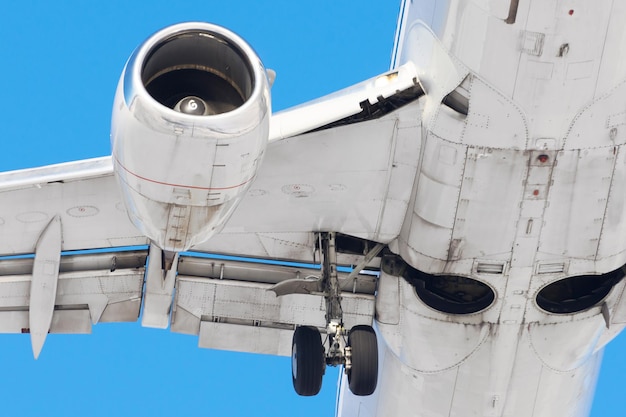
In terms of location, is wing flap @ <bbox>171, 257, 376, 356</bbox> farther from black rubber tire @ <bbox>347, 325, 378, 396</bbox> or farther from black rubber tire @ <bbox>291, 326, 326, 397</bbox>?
black rubber tire @ <bbox>347, 325, 378, 396</bbox>

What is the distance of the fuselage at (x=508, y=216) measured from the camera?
21.1 m

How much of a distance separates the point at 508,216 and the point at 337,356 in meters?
2.84

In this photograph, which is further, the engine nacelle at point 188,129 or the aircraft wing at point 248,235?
the aircraft wing at point 248,235

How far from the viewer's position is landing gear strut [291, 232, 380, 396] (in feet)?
75.6

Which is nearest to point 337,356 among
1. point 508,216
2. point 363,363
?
point 363,363

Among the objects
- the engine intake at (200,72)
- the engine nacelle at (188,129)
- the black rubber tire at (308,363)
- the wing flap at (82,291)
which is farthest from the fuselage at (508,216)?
the wing flap at (82,291)

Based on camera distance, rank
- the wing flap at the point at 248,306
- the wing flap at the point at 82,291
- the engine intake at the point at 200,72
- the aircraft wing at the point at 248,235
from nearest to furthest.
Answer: the engine intake at the point at 200,72 < the aircraft wing at the point at 248,235 < the wing flap at the point at 82,291 < the wing flap at the point at 248,306

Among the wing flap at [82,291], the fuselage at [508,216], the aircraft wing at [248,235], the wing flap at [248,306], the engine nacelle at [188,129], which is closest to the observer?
the engine nacelle at [188,129]

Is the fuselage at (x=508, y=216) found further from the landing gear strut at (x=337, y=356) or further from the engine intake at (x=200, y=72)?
the engine intake at (x=200, y=72)

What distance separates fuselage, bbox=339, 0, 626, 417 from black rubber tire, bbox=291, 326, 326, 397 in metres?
1.63

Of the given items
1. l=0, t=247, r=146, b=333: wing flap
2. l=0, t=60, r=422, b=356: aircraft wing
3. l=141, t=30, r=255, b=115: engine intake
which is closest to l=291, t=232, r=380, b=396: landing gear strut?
l=0, t=60, r=422, b=356: aircraft wing

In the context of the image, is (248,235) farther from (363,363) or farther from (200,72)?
(200,72)

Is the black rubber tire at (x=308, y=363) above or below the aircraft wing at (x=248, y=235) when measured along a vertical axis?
below

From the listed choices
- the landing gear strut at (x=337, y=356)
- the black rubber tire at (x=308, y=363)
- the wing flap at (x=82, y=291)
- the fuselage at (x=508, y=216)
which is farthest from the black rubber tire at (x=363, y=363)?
the wing flap at (x=82, y=291)
